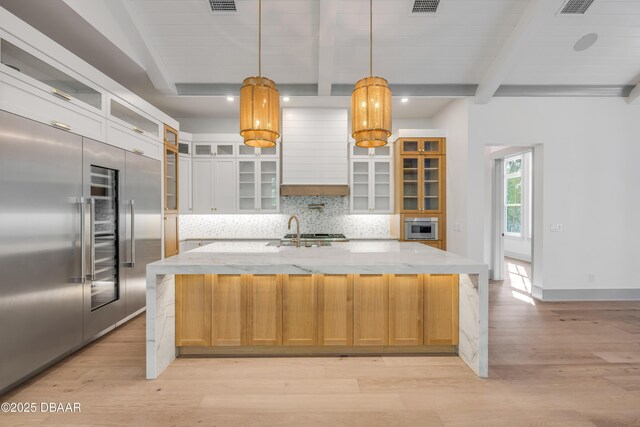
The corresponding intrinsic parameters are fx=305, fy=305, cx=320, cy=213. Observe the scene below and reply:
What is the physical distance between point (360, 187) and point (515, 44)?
113 inches

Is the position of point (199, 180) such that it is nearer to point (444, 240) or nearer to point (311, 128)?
point (311, 128)

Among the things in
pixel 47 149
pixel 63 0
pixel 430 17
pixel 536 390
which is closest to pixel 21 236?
pixel 47 149

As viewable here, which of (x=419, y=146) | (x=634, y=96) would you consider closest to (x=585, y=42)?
(x=634, y=96)

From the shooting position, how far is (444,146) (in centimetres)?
513

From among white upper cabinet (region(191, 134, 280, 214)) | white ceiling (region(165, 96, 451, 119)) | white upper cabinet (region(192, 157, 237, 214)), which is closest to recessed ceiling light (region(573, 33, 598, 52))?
white ceiling (region(165, 96, 451, 119))

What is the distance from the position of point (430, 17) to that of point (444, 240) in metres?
3.25

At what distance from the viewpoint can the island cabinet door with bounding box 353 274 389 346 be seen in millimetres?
2674

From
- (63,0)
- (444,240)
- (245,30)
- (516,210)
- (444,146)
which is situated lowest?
(444,240)

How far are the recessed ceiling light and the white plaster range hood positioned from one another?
316 centimetres

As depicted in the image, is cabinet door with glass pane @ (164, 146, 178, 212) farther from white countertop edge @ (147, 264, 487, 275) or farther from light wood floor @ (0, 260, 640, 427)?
white countertop edge @ (147, 264, 487, 275)

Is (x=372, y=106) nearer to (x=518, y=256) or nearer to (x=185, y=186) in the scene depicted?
(x=185, y=186)

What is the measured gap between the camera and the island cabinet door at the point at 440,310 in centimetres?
267

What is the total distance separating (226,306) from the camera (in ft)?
8.70

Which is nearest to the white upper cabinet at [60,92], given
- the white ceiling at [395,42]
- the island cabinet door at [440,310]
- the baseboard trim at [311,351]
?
the white ceiling at [395,42]
